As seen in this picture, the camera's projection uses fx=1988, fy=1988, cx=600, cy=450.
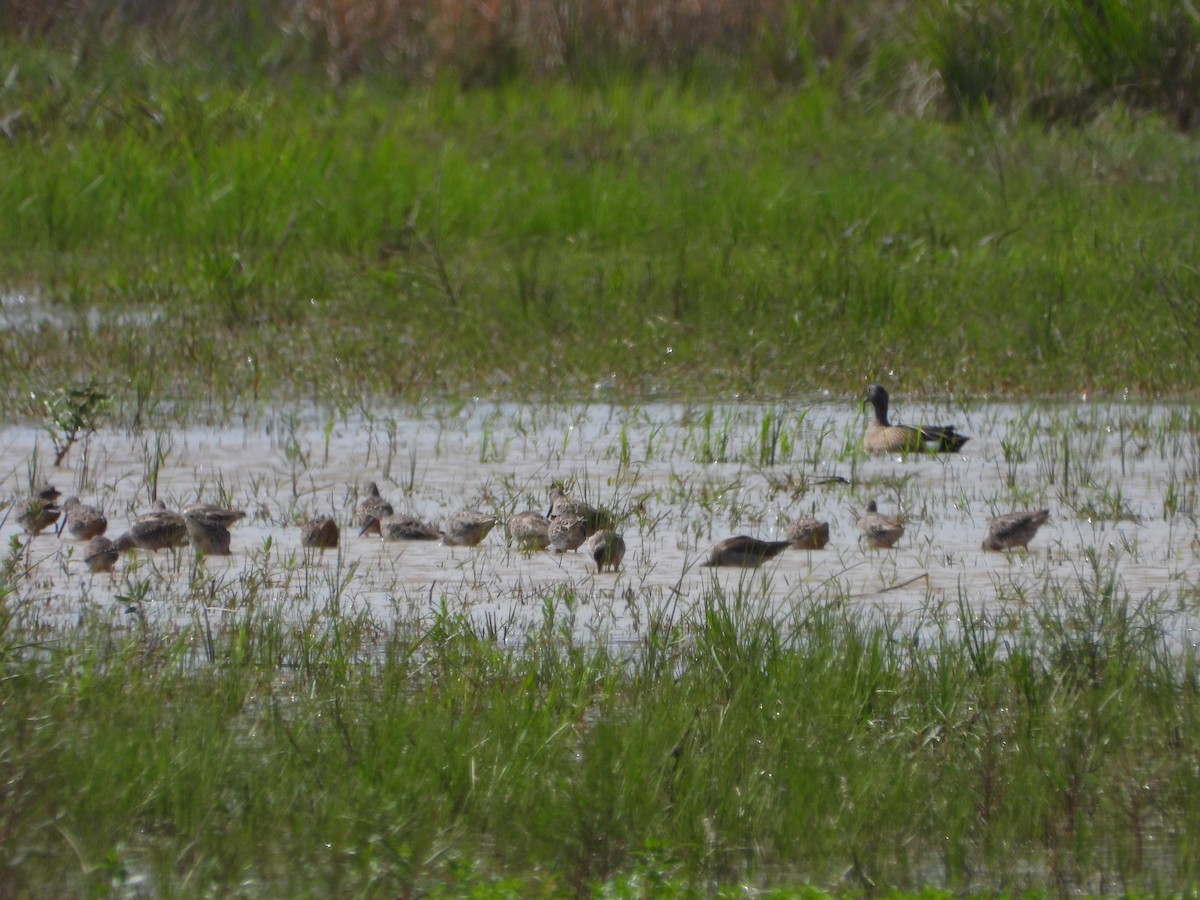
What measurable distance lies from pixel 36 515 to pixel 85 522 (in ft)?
0.53

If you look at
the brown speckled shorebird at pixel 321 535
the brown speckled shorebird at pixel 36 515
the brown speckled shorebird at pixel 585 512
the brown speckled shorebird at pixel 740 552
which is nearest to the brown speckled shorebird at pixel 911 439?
the brown speckled shorebird at pixel 585 512

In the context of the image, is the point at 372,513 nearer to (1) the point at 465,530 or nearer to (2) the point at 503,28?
(1) the point at 465,530

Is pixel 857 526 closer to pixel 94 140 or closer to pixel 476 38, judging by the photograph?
pixel 94 140

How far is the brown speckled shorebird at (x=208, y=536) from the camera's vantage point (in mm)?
6500

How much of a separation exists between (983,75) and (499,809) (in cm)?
1331

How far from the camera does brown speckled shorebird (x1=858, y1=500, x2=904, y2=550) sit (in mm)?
6617

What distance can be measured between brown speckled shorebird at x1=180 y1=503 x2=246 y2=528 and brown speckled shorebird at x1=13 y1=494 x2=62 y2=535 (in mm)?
440

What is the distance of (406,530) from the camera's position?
22.2 feet

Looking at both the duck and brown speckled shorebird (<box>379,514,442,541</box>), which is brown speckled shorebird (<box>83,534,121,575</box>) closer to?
the duck

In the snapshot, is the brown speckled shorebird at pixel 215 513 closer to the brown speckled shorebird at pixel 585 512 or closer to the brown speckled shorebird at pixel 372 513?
the brown speckled shorebird at pixel 372 513

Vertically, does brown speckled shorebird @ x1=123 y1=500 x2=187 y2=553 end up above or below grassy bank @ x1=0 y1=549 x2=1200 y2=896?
above

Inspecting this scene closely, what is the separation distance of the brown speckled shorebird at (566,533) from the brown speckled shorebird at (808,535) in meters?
0.72

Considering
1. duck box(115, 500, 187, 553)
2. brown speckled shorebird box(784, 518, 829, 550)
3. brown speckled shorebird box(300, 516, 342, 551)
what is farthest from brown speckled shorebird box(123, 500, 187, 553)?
brown speckled shorebird box(784, 518, 829, 550)

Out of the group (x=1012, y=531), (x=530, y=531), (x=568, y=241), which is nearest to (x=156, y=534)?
(x=530, y=531)
